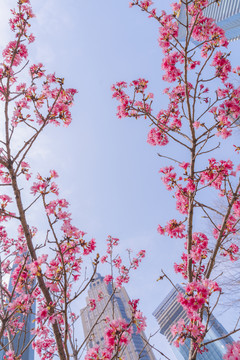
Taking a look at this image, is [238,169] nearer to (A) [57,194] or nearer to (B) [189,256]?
(B) [189,256]

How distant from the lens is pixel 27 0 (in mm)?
4418

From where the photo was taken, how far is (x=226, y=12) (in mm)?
59562

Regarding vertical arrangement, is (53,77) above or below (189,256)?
above

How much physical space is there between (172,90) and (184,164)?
1879mm

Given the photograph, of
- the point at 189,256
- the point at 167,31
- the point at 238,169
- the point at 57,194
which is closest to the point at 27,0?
the point at 167,31

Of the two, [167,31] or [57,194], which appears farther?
[167,31]

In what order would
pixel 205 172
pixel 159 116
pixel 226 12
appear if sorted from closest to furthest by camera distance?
pixel 205 172
pixel 159 116
pixel 226 12

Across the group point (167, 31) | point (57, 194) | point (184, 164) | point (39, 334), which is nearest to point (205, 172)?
point (184, 164)

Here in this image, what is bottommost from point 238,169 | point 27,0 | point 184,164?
point 238,169

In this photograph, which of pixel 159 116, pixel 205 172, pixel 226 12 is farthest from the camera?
pixel 226 12

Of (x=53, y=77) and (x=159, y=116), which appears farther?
(x=159, y=116)

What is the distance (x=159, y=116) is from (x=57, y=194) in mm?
3207

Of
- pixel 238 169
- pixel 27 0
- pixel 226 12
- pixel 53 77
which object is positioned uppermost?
pixel 226 12

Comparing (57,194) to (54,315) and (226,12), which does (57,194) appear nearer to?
(54,315)
